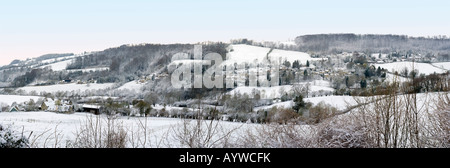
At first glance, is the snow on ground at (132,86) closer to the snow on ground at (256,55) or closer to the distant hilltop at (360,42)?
the snow on ground at (256,55)

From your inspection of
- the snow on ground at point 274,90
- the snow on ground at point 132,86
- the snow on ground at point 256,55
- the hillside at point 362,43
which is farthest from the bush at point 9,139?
the hillside at point 362,43

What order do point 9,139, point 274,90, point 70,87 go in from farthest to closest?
point 70,87, point 274,90, point 9,139

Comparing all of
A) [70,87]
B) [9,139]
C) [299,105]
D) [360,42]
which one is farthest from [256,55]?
[9,139]

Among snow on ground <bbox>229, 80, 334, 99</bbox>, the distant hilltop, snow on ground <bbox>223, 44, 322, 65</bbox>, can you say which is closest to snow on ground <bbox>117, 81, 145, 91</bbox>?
snow on ground <bbox>223, 44, 322, 65</bbox>

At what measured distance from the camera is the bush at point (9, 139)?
3.61 meters

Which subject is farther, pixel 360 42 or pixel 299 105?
pixel 360 42

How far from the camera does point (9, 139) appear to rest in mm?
3670

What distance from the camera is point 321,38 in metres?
126

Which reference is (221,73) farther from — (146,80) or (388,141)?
(388,141)

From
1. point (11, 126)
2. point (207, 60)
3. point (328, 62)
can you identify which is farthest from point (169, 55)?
point (11, 126)

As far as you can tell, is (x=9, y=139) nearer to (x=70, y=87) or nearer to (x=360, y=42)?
(x=70, y=87)

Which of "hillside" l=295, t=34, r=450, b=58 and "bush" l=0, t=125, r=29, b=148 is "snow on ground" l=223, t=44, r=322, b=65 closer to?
"hillside" l=295, t=34, r=450, b=58

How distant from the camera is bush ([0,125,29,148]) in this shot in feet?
11.8
